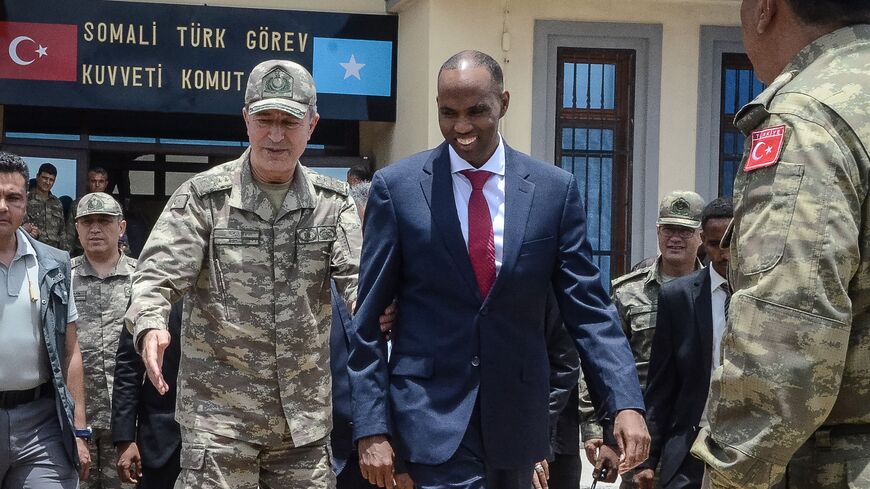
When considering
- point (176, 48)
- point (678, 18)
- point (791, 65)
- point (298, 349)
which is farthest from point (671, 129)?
point (791, 65)

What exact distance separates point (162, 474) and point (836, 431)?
4.47m

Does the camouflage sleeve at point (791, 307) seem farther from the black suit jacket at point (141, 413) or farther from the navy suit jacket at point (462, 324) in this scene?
the black suit jacket at point (141, 413)

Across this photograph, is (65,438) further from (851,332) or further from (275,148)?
(851,332)

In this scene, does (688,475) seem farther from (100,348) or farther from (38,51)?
(38,51)

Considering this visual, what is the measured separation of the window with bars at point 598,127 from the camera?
12359 millimetres

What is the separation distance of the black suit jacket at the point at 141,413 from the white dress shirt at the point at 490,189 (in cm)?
278

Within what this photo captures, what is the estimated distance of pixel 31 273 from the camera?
19.9ft

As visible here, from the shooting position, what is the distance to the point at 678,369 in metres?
5.98

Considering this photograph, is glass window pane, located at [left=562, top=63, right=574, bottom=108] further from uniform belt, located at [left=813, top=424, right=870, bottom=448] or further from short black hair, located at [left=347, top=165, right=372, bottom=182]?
uniform belt, located at [left=813, top=424, right=870, bottom=448]

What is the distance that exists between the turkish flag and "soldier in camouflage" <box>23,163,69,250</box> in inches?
42.1

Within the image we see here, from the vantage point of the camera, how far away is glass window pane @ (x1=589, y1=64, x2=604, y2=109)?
40.7ft

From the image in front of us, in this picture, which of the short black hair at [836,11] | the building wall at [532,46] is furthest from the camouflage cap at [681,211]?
the building wall at [532,46]

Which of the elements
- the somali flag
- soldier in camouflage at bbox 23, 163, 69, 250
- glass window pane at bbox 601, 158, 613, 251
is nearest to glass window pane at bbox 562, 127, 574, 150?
glass window pane at bbox 601, 158, 613, 251

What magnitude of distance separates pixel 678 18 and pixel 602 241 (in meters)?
2.23
